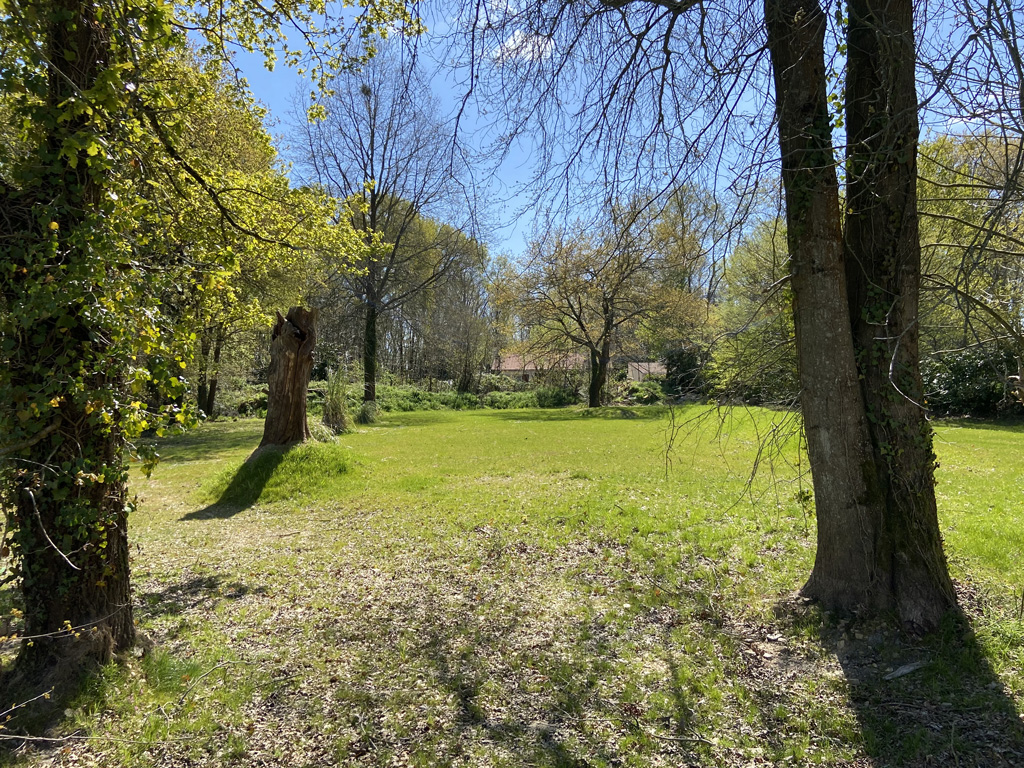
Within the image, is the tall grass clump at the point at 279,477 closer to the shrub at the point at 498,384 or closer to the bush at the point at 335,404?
the bush at the point at 335,404

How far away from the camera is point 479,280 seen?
32.8 metres

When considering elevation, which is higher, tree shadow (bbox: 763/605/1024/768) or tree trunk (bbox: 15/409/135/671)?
tree trunk (bbox: 15/409/135/671)

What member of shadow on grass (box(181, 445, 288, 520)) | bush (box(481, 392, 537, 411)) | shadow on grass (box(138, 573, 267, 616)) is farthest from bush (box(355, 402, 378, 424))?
shadow on grass (box(138, 573, 267, 616))

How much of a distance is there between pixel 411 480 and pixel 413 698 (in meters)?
5.96

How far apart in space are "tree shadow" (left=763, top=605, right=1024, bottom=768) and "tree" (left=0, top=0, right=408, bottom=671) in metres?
3.92

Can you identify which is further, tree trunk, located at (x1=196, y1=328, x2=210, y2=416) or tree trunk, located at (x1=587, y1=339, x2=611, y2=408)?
tree trunk, located at (x1=587, y1=339, x2=611, y2=408)

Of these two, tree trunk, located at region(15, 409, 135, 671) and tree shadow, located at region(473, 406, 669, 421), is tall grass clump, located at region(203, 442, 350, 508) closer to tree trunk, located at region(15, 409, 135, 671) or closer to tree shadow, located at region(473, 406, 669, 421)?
tree trunk, located at region(15, 409, 135, 671)

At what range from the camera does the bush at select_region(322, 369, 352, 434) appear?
15727mm

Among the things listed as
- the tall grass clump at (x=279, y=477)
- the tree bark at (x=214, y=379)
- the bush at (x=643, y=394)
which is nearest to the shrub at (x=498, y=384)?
the bush at (x=643, y=394)

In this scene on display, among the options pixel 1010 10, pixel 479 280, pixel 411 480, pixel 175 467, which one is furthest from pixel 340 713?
pixel 479 280

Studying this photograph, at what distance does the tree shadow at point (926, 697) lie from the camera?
253 centimetres

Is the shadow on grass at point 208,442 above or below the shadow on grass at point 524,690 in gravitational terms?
above

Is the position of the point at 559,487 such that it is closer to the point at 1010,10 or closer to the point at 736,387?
the point at 736,387

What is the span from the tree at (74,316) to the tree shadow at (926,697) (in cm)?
392
